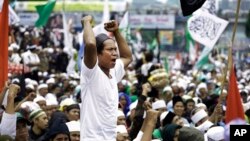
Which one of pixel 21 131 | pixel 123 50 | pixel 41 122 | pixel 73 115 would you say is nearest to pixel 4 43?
pixel 41 122

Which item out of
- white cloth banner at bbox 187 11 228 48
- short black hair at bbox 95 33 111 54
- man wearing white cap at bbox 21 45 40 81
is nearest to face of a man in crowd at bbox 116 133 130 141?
short black hair at bbox 95 33 111 54

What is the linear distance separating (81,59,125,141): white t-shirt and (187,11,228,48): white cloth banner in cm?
983

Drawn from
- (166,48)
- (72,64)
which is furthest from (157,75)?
(166,48)

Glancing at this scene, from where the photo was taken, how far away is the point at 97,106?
26.8 feet

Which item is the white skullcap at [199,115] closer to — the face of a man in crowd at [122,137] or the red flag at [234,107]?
the red flag at [234,107]

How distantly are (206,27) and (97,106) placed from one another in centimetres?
1057

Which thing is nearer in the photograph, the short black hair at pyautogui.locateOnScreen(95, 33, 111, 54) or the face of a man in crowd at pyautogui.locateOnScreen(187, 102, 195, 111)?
the short black hair at pyautogui.locateOnScreen(95, 33, 111, 54)

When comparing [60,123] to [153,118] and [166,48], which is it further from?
[166,48]

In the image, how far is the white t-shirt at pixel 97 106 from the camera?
8156mm

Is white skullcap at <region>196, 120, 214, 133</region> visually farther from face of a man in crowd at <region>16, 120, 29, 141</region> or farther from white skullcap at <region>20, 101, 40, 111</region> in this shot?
face of a man in crowd at <region>16, 120, 29, 141</region>

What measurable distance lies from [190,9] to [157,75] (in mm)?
8813

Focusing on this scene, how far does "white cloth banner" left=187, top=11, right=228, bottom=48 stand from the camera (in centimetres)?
1795

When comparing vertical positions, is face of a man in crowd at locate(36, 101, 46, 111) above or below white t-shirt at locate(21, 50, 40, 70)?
above

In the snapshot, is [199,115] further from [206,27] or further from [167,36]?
[167,36]
